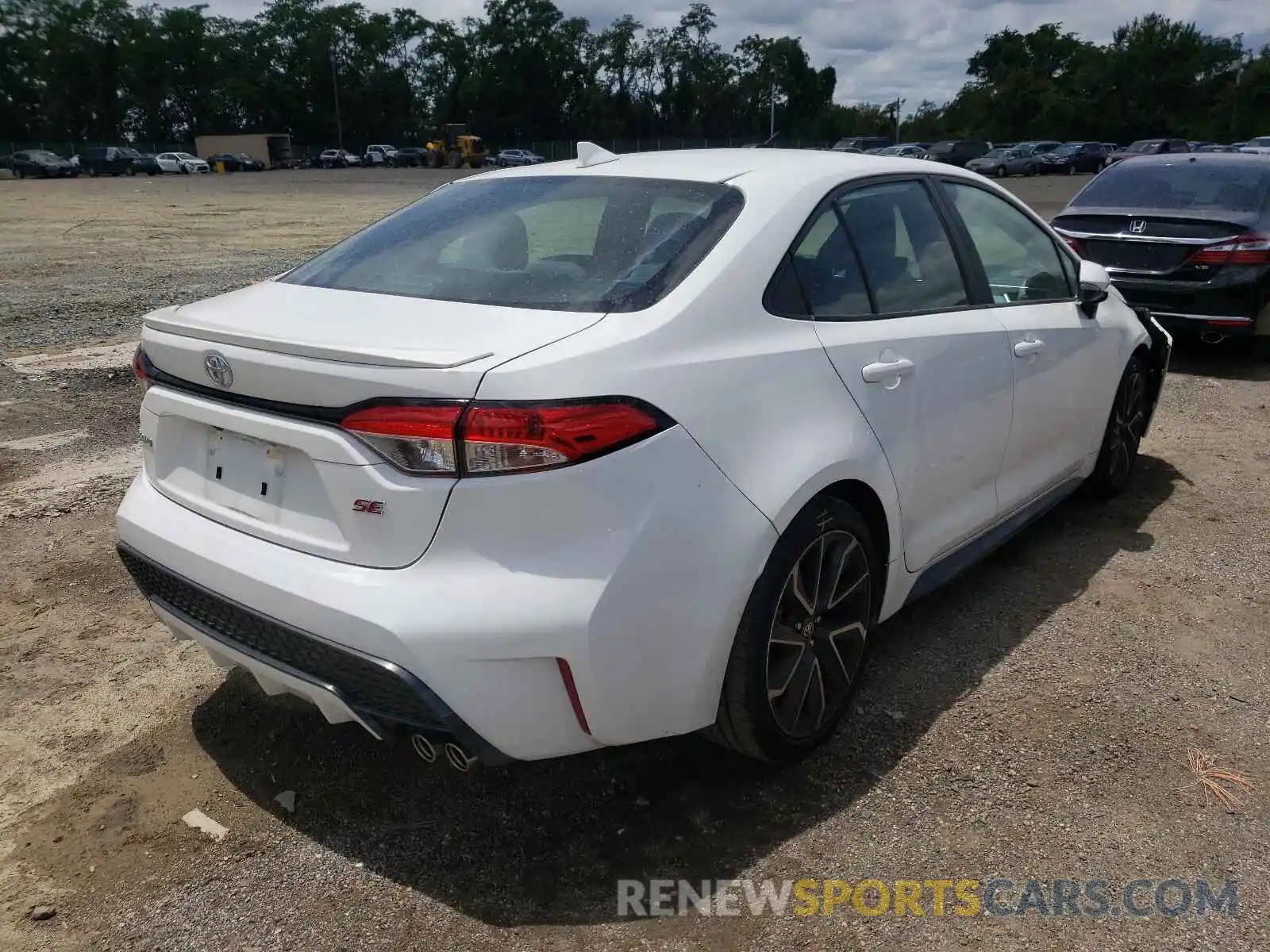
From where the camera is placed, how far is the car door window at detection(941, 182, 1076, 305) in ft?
12.1

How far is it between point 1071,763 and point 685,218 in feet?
6.24

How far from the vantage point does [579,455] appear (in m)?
2.12

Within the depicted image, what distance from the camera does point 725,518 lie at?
2.34m

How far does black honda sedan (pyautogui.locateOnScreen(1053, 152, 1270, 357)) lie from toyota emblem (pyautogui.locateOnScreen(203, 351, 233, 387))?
6.96 m

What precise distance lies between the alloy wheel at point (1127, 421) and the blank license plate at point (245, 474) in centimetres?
Answer: 378

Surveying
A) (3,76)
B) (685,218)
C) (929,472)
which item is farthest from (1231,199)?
(3,76)

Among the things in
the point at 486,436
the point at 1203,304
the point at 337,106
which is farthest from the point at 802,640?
the point at 337,106

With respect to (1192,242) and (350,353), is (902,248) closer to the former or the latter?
(350,353)

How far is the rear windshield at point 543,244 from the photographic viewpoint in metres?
2.55

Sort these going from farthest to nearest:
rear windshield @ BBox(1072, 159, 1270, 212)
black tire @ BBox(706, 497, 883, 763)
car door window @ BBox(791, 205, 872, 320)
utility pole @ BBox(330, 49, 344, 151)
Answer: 1. utility pole @ BBox(330, 49, 344, 151)
2. rear windshield @ BBox(1072, 159, 1270, 212)
3. car door window @ BBox(791, 205, 872, 320)
4. black tire @ BBox(706, 497, 883, 763)

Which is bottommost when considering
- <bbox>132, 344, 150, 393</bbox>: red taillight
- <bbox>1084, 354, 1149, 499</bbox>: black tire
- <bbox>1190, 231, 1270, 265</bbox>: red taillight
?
<bbox>1084, 354, 1149, 499</bbox>: black tire

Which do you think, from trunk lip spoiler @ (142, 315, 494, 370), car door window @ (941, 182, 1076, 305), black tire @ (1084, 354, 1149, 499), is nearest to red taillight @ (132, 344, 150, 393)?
trunk lip spoiler @ (142, 315, 494, 370)

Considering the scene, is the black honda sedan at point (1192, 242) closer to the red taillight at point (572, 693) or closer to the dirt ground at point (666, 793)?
the dirt ground at point (666, 793)

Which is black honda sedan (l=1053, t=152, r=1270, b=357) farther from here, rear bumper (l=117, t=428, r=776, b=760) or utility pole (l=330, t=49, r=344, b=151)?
utility pole (l=330, t=49, r=344, b=151)
